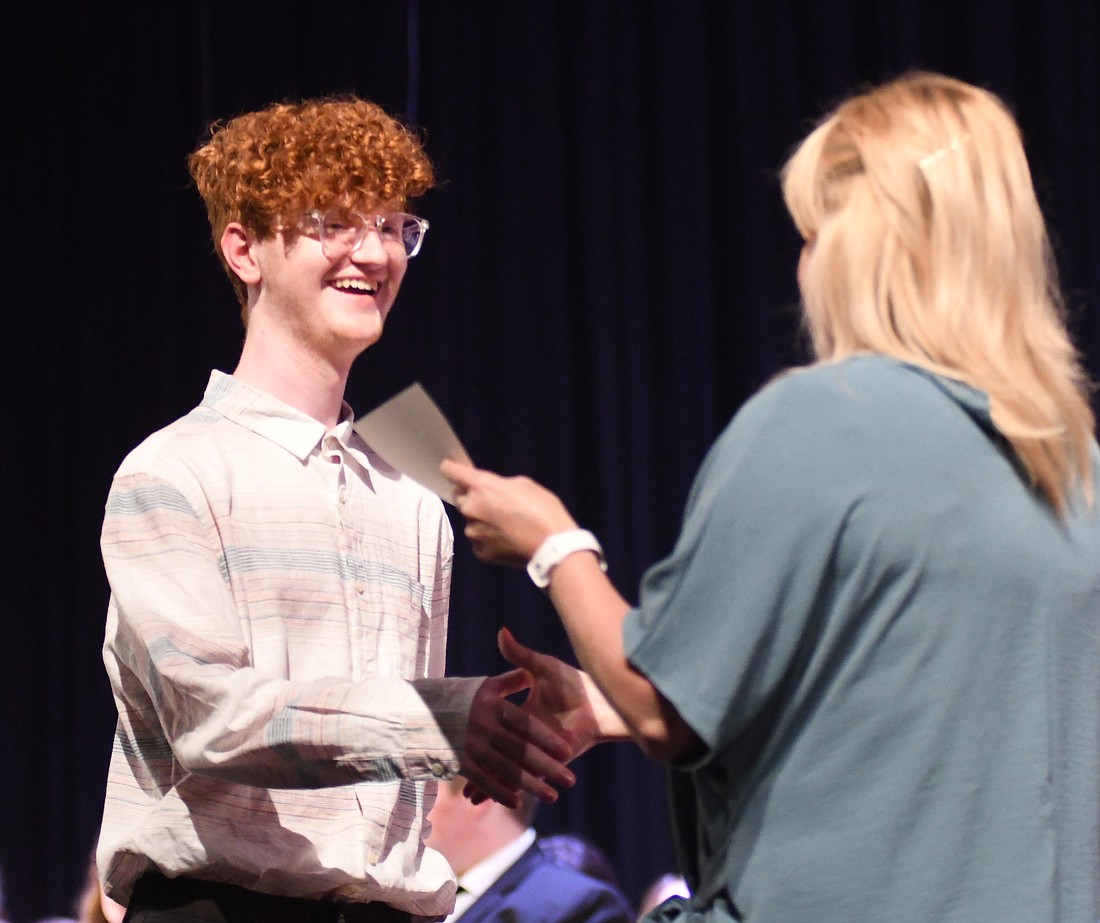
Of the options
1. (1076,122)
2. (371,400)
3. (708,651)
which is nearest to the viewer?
(708,651)

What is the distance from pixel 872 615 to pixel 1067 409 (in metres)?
0.24

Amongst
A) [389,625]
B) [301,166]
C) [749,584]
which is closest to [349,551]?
[389,625]

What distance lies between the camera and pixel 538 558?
3.96ft

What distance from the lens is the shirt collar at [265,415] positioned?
170 cm

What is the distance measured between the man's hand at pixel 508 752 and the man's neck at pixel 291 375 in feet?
1.65

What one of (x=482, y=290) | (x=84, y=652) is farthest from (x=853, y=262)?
(x=84, y=652)

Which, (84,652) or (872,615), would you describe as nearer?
(872,615)

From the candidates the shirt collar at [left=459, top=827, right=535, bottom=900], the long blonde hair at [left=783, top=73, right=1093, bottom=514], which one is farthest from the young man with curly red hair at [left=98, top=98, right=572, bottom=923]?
the shirt collar at [left=459, top=827, right=535, bottom=900]

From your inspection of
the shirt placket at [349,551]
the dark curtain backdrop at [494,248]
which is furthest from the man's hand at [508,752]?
the dark curtain backdrop at [494,248]

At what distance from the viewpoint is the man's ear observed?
180 cm

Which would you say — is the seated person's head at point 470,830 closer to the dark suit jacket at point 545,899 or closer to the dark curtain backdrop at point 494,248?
the dark suit jacket at point 545,899

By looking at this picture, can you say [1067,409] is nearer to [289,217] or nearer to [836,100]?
[289,217]

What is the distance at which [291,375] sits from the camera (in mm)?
1761

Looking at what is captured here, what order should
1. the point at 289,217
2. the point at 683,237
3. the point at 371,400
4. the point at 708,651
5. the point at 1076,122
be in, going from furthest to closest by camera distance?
the point at 371,400
the point at 683,237
the point at 1076,122
the point at 289,217
the point at 708,651
